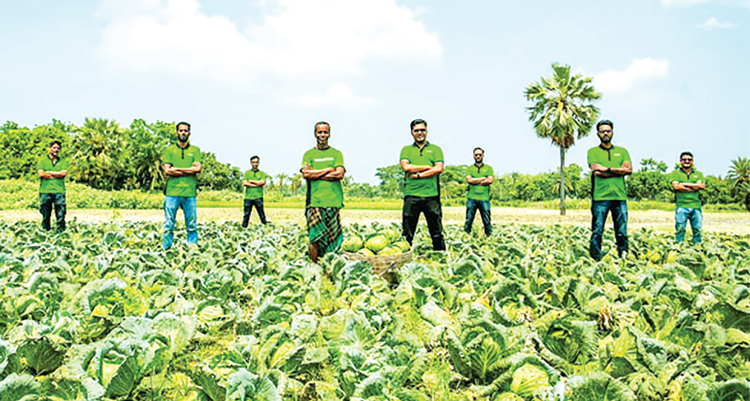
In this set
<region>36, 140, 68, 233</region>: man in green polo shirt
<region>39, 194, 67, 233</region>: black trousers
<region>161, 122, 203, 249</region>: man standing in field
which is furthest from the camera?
<region>39, 194, 67, 233</region>: black trousers

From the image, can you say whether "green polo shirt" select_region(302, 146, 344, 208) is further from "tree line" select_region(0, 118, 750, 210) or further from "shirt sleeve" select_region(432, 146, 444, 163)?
"tree line" select_region(0, 118, 750, 210)

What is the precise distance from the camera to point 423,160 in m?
7.16

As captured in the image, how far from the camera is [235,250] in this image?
27.0 ft

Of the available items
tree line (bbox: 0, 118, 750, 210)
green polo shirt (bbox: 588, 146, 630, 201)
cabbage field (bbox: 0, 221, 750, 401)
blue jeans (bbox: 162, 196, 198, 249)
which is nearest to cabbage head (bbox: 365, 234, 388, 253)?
cabbage field (bbox: 0, 221, 750, 401)

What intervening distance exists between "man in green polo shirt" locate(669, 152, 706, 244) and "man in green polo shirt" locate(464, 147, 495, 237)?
10.9ft

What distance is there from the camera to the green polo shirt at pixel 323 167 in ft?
21.0

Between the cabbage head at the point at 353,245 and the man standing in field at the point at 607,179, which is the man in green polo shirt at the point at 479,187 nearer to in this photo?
the man standing in field at the point at 607,179

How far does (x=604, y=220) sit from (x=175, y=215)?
21.6ft

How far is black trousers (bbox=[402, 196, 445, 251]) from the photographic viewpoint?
7.15 m

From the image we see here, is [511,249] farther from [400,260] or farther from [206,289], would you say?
[206,289]

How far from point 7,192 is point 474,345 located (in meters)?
42.7

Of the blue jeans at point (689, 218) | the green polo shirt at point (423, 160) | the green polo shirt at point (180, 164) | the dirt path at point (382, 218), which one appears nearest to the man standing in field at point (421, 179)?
the green polo shirt at point (423, 160)

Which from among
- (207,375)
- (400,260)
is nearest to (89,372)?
(207,375)

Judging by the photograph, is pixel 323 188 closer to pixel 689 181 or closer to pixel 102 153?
pixel 689 181
